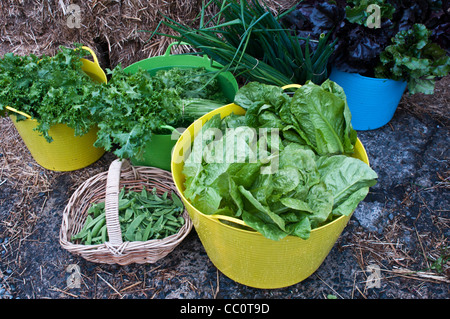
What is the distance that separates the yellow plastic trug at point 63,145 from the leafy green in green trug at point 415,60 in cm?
183

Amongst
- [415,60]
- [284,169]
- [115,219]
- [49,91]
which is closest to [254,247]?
[284,169]

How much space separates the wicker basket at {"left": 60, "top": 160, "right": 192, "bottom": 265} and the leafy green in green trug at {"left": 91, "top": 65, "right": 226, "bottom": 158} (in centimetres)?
15

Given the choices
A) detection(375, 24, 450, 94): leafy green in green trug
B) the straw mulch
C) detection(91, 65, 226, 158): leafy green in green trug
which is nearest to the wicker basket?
detection(91, 65, 226, 158): leafy green in green trug

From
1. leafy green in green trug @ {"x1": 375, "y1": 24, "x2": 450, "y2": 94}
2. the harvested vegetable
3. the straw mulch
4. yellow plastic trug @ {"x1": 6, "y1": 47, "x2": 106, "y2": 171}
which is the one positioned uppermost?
the straw mulch

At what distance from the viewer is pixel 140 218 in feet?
6.23

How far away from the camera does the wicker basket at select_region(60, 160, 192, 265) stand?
64.9 inches

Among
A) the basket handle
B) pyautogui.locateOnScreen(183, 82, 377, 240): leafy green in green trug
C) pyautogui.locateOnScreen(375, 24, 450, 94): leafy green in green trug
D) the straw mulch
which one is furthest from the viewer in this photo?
the straw mulch

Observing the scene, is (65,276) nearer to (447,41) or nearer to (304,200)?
(304,200)

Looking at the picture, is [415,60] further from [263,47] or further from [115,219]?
[115,219]

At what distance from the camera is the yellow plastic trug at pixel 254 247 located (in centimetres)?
135

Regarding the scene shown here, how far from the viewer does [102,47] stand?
9.20 feet

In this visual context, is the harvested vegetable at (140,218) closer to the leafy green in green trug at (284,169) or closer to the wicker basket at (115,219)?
the wicker basket at (115,219)

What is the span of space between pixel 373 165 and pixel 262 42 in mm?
1114

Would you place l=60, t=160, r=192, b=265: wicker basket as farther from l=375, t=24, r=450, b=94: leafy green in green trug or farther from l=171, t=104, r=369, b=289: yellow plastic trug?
l=375, t=24, r=450, b=94: leafy green in green trug
